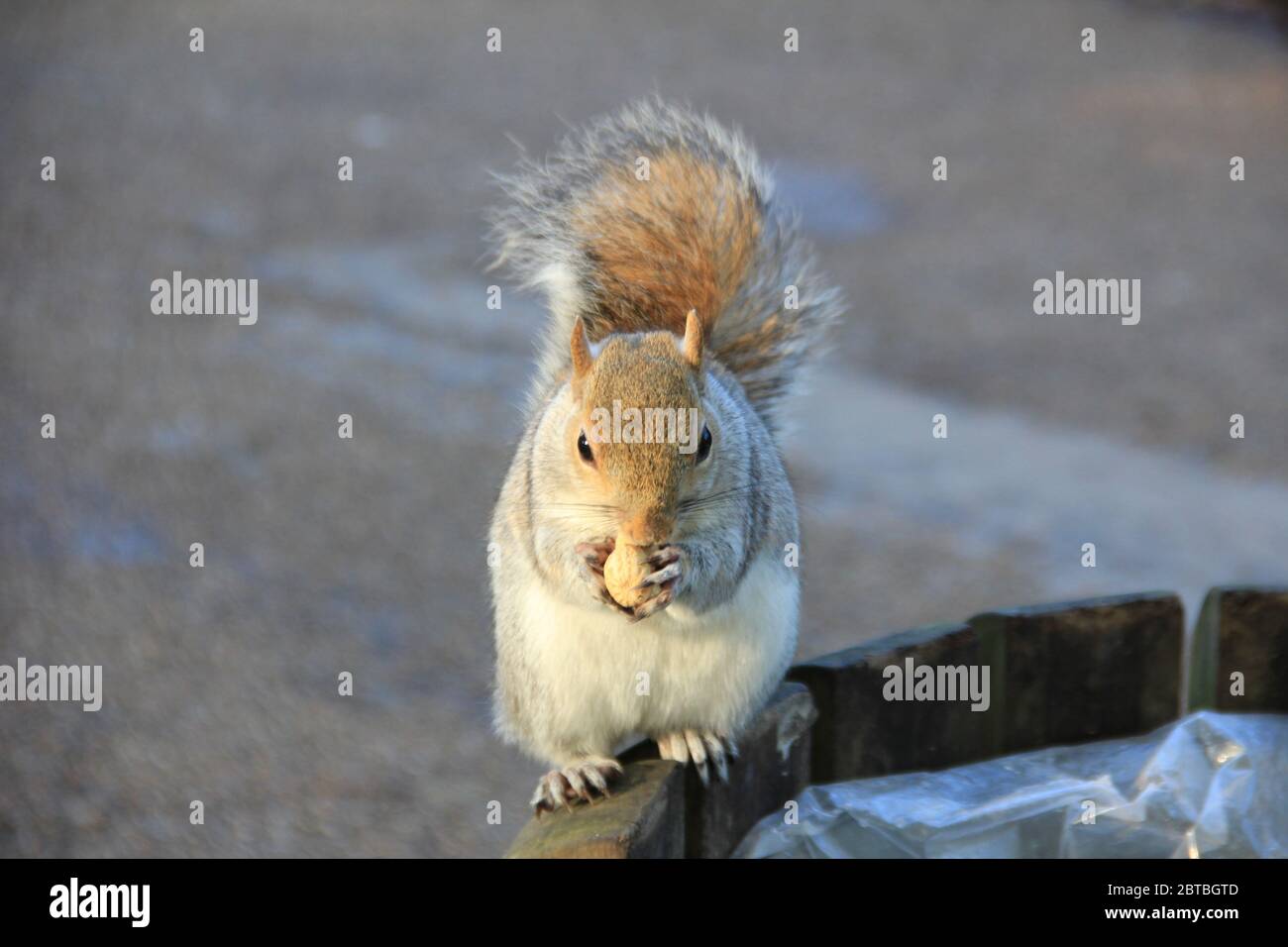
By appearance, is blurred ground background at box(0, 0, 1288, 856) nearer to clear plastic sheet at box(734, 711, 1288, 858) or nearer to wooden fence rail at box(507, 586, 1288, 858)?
wooden fence rail at box(507, 586, 1288, 858)

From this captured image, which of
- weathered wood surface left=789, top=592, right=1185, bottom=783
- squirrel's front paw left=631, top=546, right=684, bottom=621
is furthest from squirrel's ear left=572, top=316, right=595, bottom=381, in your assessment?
weathered wood surface left=789, top=592, right=1185, bottom=783

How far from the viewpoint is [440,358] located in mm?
5605

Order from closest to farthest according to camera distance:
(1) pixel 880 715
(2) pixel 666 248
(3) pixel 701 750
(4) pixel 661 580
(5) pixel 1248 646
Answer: (4) pixel 661 580
(3) pixel 701 750
(1) pixel 880 715
(5) pixel 1248 646
(2) pixel 666 248

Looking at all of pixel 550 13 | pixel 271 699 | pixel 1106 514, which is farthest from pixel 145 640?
pixel 550 13

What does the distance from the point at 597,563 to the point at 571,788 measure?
0.24 meters

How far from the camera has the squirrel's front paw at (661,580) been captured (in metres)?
1.64

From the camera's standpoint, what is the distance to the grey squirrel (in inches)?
66.5

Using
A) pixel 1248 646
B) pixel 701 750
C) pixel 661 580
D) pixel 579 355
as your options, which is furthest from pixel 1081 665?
pixel 579 355

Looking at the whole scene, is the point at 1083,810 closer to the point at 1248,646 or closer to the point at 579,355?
the point at 1248,646

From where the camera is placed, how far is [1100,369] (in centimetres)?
568

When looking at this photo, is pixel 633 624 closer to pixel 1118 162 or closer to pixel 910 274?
pixel 910 274

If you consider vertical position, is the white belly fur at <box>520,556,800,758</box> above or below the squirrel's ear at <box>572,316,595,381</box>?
below

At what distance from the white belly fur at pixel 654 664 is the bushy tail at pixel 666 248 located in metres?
0.45
